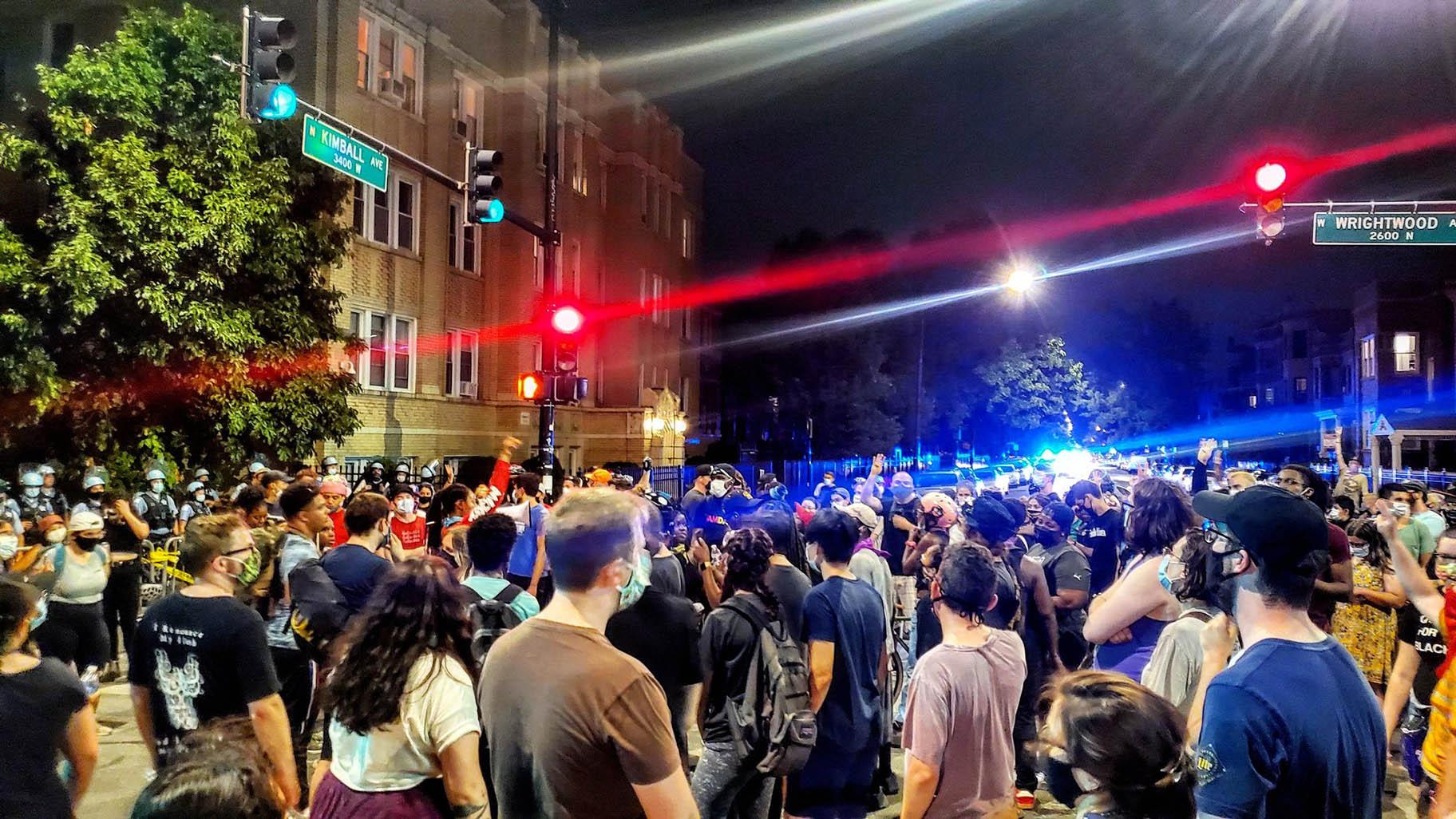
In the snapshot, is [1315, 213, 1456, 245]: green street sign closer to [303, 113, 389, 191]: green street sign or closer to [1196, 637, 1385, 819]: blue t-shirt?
[303, 113, 389, 191]: green street sign

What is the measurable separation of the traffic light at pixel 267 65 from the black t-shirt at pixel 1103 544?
810 centimetres

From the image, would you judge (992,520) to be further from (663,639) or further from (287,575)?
(287,575)

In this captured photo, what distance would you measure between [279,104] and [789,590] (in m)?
6.33

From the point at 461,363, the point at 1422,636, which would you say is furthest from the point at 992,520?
the point at 461,363

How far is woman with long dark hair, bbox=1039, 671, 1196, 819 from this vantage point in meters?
2.21

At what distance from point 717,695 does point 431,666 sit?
1.63 metres

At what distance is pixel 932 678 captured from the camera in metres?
3.60

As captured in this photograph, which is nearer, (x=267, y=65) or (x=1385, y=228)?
(x=267, y=65)

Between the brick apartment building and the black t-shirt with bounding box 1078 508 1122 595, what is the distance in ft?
50.4

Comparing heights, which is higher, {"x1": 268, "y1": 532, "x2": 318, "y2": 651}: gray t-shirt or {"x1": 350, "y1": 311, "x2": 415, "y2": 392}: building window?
{"x1": 350, "y1": 311, "x2": 415, "y2": 392}: building window

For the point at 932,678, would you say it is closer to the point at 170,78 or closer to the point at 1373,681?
the point at 1373,681

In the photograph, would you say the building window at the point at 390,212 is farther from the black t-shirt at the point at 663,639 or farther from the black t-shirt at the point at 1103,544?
the black t-shirt at the point at 663,639

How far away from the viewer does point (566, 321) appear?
38.9ft

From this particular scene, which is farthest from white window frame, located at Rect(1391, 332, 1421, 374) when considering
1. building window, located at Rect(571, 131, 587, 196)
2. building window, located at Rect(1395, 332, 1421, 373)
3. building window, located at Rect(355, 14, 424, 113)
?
building window, located at Rect(355, 14, 424, 113)
